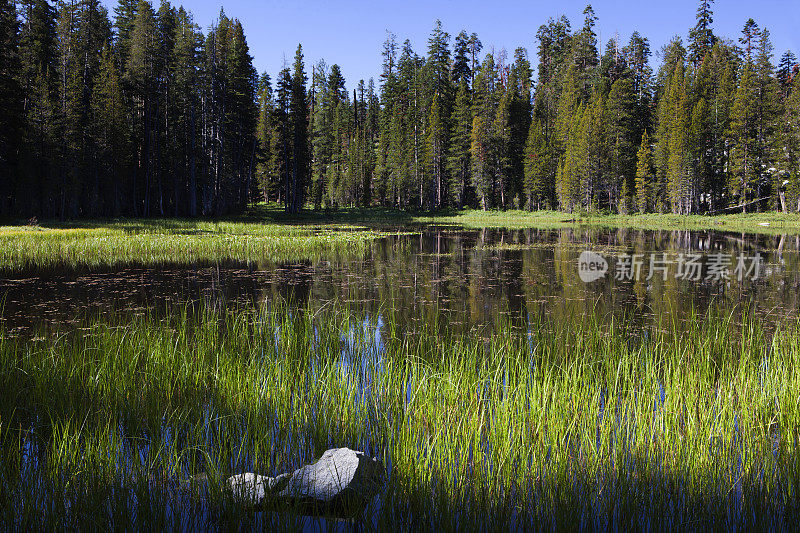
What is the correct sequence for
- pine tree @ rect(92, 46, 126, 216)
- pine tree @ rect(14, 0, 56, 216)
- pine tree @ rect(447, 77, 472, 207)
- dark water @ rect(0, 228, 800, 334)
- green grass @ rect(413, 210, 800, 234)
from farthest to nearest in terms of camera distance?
1. pine tree @ rect(447, 77, 472, 207)
2. green grass @ rect(413, 210, 800, 234)
3. pine tree @ rect(92, 46, 126, 216)
4. pine tree @ rect(14, 0, 56, 216)
5. dark water @ rect(0, 228, 800, 334)

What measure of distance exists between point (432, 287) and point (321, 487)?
948cm

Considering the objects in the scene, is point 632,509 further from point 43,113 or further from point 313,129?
point 313,129

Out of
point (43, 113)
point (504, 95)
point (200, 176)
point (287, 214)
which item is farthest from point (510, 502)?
point (504, 95)

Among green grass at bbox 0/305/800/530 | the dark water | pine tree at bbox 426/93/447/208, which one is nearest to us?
green grass at bbox 0/305/800/530

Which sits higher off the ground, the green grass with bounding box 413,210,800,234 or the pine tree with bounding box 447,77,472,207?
the pine tree with bounding box 447,77,472,207

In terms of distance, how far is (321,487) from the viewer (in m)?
3.35

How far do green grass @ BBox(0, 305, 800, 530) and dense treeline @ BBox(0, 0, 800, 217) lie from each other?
33708 mm

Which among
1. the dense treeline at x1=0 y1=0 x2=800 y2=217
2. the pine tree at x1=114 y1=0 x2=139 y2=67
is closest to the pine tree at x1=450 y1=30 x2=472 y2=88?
the dense treeline at x1=0 y1=0 x2=800 y2=217

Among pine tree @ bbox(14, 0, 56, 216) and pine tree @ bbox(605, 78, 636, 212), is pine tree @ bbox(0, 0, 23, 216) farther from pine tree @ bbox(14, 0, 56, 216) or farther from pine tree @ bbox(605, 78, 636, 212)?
pine tree @ bbox(605, 78, 636, 212)

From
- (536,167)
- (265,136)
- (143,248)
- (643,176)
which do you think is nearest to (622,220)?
(643,176)

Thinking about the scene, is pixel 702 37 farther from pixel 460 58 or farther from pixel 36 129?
pixel 36 129

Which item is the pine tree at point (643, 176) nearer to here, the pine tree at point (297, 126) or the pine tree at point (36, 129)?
the pine tree at point (297, 126)

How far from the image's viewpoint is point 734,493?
3436 millimetres

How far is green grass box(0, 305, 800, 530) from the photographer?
321 centimetres
